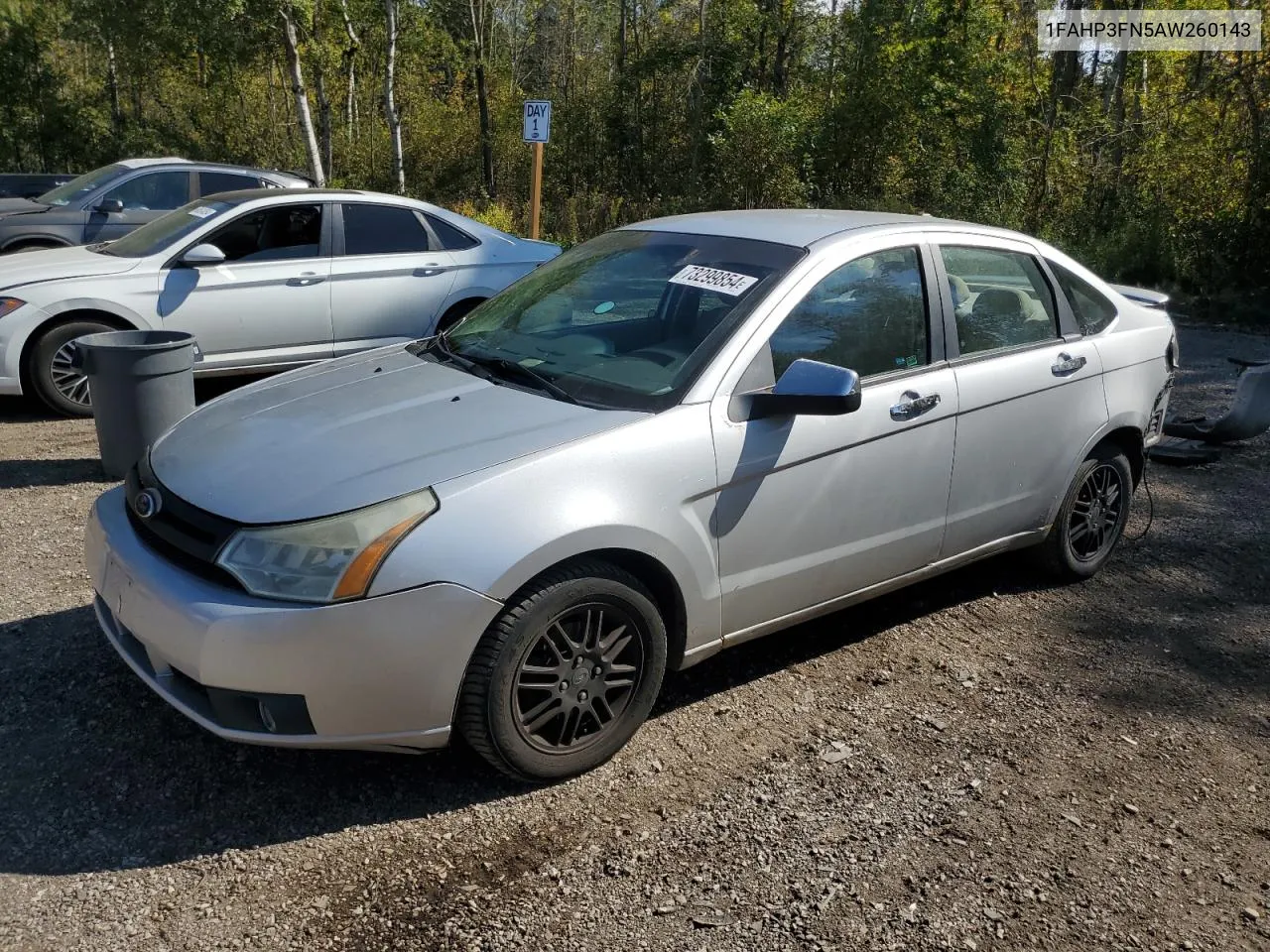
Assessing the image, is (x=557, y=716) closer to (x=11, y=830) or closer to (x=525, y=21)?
(x=11, y=830)

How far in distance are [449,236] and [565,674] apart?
19.8 ft

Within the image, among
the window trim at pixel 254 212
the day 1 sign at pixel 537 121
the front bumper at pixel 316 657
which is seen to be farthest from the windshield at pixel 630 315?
the day 1 sign at pixel 537 121

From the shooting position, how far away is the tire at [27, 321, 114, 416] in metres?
7.18

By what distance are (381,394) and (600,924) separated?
1920 millimetres

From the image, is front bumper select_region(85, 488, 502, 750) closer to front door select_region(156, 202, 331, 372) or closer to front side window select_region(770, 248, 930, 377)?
front side window select_region(770, 248, 930, 377)

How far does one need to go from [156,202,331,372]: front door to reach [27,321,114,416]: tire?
1.84 feet

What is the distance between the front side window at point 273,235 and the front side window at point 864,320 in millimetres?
5187

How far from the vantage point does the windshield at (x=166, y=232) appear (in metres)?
7.57

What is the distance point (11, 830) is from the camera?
302 cm

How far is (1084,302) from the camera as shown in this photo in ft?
16.2

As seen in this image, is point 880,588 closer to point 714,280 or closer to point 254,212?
point 714,280

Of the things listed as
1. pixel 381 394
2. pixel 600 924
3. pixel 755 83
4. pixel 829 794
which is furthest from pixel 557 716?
pixel 755 83

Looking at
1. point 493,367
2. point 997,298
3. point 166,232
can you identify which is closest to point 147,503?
point 493,367

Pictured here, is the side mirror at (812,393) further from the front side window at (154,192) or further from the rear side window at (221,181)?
the front side window at (154,192)
